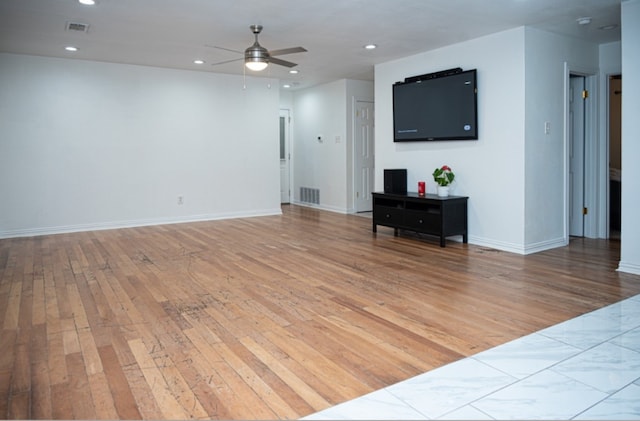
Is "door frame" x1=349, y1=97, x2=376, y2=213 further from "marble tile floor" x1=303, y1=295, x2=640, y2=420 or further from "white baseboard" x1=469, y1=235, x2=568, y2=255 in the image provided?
"marble tile floor" x1=303, y1=295, x2=640, y2=420

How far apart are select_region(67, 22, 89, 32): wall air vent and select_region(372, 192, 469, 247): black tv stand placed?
3.95 m

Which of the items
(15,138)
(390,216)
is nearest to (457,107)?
(390,216)

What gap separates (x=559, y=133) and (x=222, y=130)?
16.6 feet

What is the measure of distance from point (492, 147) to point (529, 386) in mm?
3696

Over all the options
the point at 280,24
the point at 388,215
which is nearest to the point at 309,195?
the point at 388,215

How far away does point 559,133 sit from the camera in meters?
5.38

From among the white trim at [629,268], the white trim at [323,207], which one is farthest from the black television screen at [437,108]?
the white trim at [323,207]

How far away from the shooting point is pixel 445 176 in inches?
228

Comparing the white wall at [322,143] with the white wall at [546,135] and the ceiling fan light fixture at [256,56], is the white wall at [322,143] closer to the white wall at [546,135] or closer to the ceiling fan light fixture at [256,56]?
the ceiling fan light fixture at [256,56]

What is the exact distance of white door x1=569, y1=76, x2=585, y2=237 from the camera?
586cm

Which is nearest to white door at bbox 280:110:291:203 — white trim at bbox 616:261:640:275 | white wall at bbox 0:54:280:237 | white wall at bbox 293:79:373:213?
white wall at bbox 293:79:373:213

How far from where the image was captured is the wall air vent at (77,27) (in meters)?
4.86

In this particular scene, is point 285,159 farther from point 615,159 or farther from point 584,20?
point 584,20

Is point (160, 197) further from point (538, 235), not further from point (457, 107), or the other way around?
point (538, 235)
